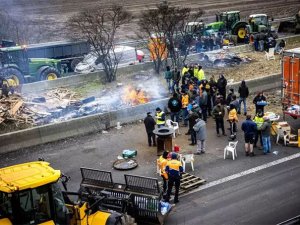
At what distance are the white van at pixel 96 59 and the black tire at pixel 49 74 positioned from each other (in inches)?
91.6

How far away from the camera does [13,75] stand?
24.5m

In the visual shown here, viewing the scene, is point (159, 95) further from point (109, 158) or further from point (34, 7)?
point (34, 7)

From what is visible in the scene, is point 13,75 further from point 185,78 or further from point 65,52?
point 185,78

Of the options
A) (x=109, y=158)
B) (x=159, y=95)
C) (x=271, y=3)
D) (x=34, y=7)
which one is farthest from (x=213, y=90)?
(x=34, y=7)

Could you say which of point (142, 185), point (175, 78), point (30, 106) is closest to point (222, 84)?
point (175, 78)

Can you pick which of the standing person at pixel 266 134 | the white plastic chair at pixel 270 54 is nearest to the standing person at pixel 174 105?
the standing person at pixel 266 134

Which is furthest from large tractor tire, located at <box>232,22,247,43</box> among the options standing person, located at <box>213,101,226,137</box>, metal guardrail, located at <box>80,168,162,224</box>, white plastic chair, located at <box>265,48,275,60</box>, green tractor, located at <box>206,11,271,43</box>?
metal guardrail, located at <box>80,168,162,224</box>

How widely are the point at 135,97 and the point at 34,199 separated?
43.7 ft

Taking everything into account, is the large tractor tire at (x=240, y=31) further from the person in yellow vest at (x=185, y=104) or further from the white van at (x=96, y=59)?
the person in yellow vest at (x=185, y=104)

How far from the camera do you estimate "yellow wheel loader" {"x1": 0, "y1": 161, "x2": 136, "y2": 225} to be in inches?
335

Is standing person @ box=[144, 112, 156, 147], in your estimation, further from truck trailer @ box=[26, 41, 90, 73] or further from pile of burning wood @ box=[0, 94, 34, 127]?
truck trailer @ box=[26, 41, 90, 73]

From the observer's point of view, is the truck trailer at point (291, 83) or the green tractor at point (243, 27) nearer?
the truck trailer at point (291, 83)

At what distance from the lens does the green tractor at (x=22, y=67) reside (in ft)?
80.3

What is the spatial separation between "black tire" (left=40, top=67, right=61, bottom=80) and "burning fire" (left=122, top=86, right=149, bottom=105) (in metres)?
5.32
